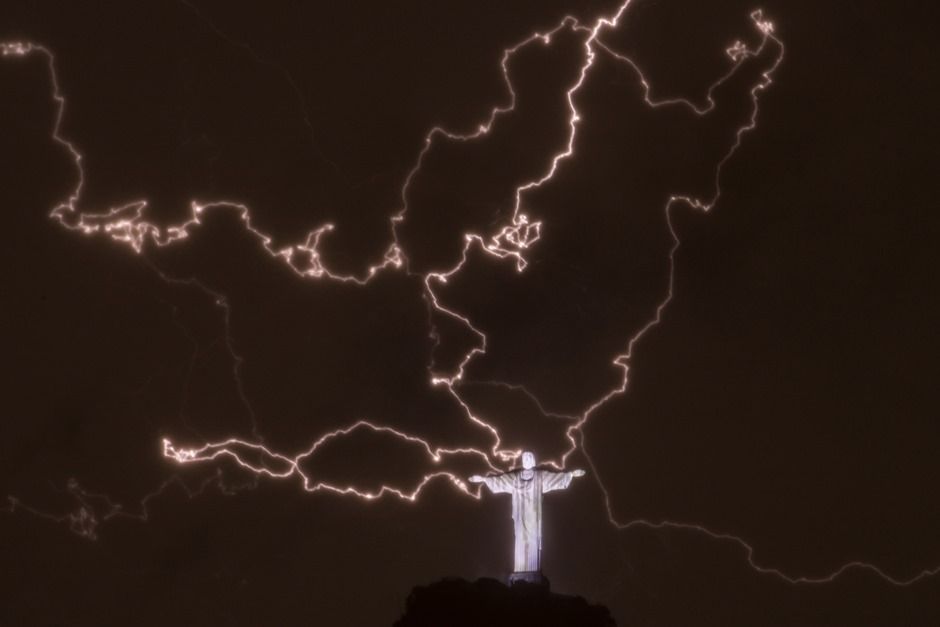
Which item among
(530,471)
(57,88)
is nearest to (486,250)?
(530,471)

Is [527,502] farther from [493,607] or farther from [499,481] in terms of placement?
[493,607]

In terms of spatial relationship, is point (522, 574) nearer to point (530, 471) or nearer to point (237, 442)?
point (530, 471)

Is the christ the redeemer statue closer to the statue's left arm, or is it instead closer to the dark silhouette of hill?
the statue's left arm

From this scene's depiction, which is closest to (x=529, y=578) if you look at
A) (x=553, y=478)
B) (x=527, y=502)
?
(x=527, y=502)

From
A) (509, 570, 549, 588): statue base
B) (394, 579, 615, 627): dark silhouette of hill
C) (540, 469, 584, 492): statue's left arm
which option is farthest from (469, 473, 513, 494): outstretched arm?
(394, 579, 615, 627): dark silhouette of hill

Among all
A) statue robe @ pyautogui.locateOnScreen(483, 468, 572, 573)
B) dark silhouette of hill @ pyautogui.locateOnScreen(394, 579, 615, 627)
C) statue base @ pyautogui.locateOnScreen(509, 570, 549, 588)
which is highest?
statue robe @ pyautogui.locateOnScreen(483, 468, 572, 573)

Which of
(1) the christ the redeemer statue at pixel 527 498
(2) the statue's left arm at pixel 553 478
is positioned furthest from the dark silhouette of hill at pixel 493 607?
(2) the statue's left arm at pixel 553 478
